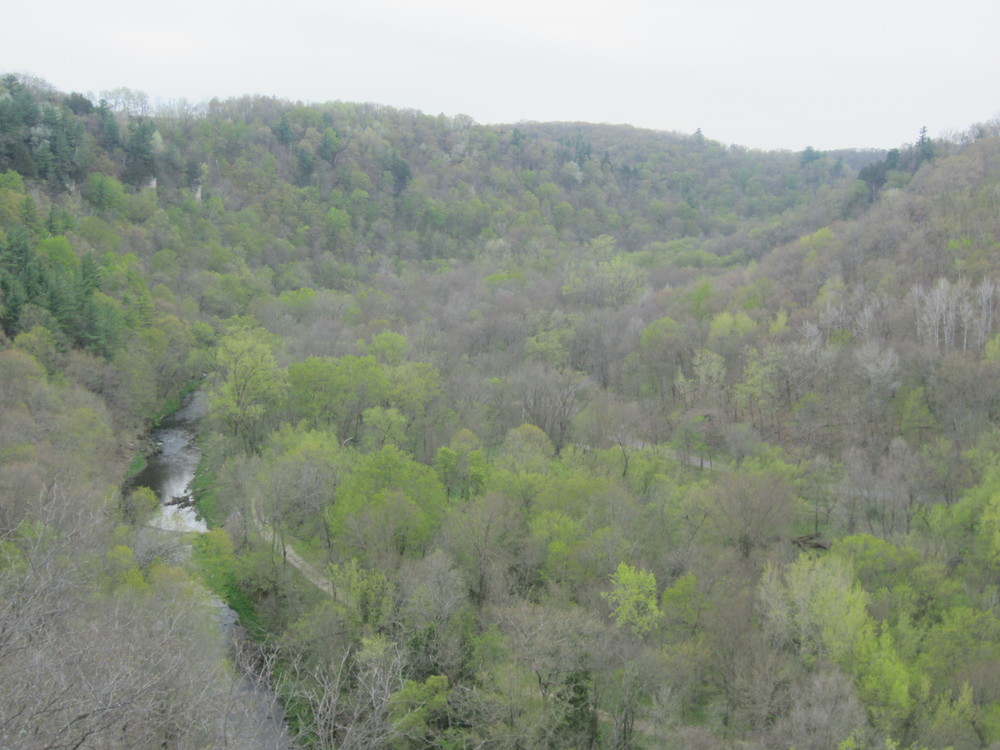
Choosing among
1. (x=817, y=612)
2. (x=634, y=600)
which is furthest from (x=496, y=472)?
(x=817, y=612)

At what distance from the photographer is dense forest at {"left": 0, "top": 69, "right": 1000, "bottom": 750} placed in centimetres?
1786

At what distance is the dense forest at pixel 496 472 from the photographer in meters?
17.9

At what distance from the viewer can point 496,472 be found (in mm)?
29906

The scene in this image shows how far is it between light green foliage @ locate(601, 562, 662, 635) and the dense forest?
193 millimetres

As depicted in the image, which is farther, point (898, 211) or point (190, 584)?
A: point (898, 211)

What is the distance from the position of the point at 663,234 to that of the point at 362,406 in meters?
73.6

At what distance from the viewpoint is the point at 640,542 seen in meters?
26.0

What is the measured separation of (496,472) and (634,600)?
9.68 meters

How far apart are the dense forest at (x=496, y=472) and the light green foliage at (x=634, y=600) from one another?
19cm

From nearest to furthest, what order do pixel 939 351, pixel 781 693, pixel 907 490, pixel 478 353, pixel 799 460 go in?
pixel 781 693 < pixel 907 490 < pixel 799 460 < pixel 939 351 < pixel 478 353

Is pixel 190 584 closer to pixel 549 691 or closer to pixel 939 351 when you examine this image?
pixel 549 691

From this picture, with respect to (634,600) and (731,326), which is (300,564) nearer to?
(634,600)

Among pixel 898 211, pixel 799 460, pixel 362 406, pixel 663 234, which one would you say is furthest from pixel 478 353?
pixel 663 234

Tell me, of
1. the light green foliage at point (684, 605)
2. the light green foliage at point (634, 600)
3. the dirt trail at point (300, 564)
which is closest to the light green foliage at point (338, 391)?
the dirt trail at point (300, 564)
